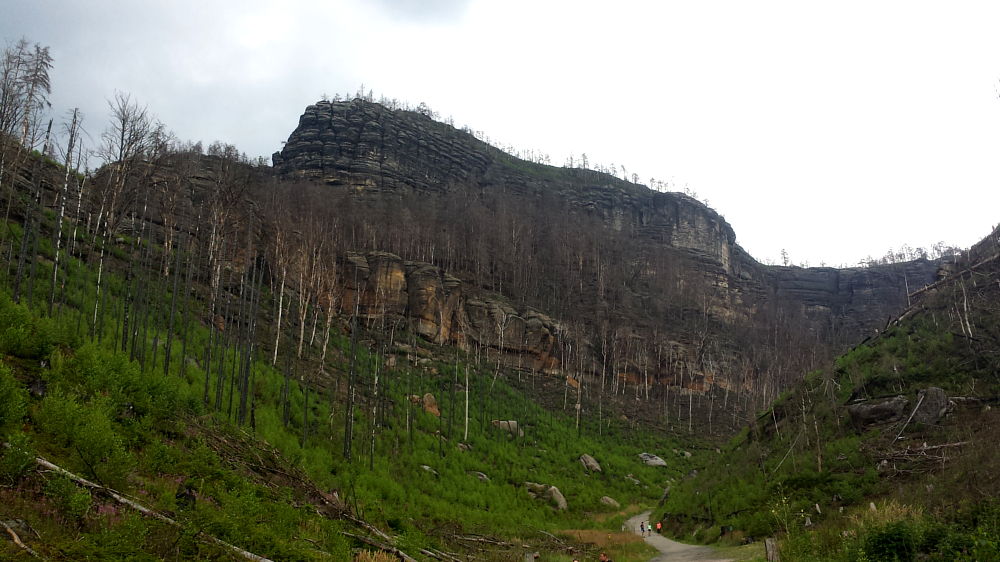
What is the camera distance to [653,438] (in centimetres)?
4950

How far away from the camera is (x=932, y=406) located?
56.3ft

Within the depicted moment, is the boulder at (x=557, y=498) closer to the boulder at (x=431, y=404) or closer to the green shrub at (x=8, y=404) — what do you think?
the boulder at (x=431, y=404)

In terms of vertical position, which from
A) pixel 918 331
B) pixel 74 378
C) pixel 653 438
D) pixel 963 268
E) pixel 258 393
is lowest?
pixel 653 438

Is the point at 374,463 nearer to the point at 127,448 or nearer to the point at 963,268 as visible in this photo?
the point at 127,448

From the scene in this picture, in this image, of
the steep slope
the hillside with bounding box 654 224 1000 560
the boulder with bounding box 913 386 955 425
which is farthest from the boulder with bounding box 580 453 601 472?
the boulder with bounding box 913 386 955 425

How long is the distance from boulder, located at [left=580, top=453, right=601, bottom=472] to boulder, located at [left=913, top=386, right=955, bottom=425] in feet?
77.3

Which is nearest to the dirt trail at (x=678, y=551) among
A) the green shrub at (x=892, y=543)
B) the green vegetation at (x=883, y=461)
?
the green vegetation at (x=883, y=461)

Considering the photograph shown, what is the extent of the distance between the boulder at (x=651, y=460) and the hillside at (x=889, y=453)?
1741 centimetres

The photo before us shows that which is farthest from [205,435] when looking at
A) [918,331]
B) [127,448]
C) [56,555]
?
[918,331]

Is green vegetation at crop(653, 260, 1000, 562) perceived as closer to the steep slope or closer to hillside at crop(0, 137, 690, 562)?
hillside at crop(0, 137, 690, 562)

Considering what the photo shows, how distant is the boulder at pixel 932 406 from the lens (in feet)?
55.4

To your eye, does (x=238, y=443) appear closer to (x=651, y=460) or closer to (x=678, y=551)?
(x=678, y=551)

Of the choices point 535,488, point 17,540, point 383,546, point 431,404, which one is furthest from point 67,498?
point 431,404

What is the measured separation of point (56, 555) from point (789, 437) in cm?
2379
